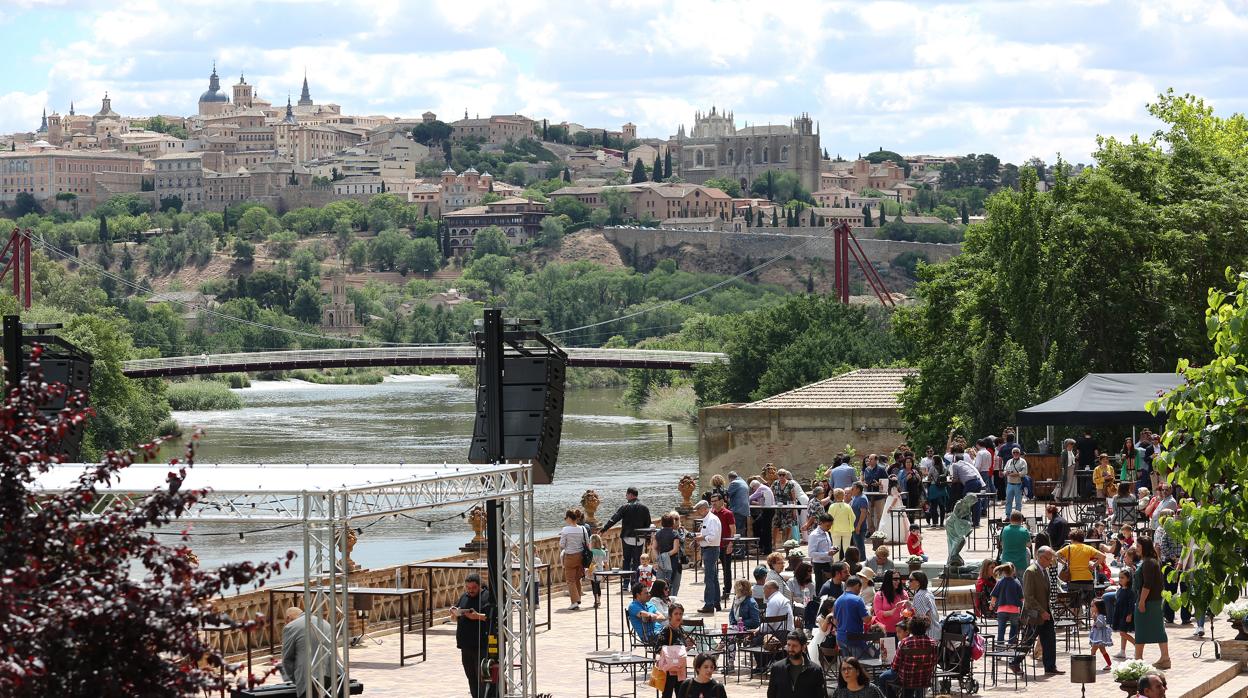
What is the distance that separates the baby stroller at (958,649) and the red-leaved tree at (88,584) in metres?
4.94

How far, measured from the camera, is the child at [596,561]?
1313 centimetres

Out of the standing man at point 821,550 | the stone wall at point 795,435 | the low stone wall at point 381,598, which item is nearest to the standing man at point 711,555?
the standing man at point 821,550

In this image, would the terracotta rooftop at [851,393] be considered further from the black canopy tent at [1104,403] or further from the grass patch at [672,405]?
the grass patch at [672,405]

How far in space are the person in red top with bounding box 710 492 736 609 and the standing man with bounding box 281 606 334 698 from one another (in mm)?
4822

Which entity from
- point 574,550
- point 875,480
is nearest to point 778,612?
point 574,550

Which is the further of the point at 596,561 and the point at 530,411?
the point at 596,561

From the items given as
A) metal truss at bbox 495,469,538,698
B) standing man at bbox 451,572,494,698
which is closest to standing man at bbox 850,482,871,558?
metal truss at bbox 495,469,538,698

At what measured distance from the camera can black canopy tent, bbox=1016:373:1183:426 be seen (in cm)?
1477

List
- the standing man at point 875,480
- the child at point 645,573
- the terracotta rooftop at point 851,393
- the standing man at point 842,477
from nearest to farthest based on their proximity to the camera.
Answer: the child at point 645,573 < the standing man at point 842,477 < the standing man at point 875,480 < the terracotta rooftop at point 851,393

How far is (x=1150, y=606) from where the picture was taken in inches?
410

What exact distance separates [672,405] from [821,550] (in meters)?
42.9

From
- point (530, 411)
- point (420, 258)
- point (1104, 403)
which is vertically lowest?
point (420, 258)

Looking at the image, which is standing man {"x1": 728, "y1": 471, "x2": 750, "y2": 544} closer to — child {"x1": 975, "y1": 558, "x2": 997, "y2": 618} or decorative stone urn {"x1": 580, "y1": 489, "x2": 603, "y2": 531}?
decorative stone urn {"x1": 580, "y1": 489, "x2": 603, "y2": 531}

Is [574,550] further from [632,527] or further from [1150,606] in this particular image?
[1150,606]
